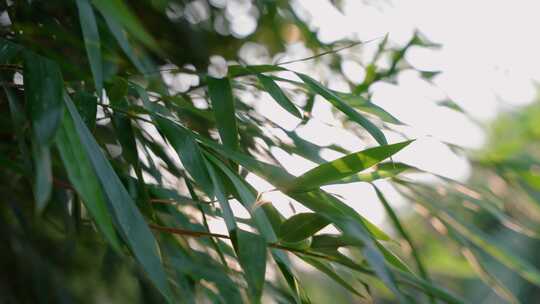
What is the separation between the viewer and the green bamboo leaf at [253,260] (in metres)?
0.46

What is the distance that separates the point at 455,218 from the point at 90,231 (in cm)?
41

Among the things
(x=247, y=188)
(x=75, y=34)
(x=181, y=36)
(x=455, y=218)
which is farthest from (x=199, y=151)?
(x=181, y=36)

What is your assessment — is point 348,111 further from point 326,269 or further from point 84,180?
point 84,180

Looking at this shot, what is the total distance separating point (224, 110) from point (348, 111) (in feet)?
0.30

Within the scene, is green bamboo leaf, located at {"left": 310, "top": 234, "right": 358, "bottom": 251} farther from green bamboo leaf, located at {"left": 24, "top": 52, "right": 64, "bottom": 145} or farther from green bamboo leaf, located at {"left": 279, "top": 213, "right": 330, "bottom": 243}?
green bamboo leaf, located at {"left": 24, "top": 52, "right": 64, "bottom": 145}

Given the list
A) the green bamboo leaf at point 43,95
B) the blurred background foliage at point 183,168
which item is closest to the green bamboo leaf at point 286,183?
the blurred background foliage at point 183,168

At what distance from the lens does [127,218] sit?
0.47 m

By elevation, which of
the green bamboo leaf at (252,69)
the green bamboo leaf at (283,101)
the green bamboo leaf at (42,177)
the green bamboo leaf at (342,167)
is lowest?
the green bamboo leaf at (342,167)

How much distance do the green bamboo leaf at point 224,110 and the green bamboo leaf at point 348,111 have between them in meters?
0.06

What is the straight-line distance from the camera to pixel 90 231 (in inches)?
34.0

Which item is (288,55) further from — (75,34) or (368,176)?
(368,176)

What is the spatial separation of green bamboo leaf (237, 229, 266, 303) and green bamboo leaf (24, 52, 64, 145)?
0.44 feet

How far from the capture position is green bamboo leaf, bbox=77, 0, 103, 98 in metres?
0.53

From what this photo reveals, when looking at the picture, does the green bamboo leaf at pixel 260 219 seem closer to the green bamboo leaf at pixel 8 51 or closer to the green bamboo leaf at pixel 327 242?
the green bamboo leaf at pixel 327 242
